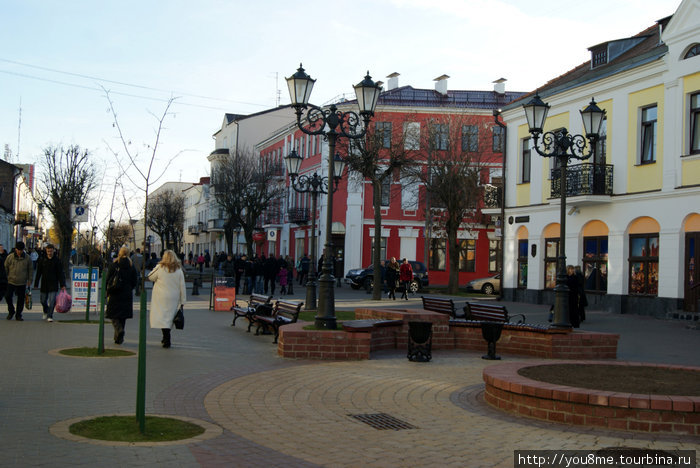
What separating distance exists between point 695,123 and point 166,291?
655 inches

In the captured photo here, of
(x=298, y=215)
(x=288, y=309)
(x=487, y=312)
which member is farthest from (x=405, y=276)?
(x=298, y=215)

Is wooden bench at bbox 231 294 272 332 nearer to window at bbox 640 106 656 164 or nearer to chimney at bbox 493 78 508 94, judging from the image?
window at bbox 640 106 656 164

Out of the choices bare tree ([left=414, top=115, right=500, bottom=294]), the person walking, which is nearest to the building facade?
bare tree ([left=414, top=115, right=500, bottom=294])

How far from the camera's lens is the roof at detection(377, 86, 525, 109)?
1925 inches

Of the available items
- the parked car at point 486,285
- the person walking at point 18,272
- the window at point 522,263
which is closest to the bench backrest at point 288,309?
the person walking at point 18,272

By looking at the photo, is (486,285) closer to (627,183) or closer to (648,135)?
(627,183)

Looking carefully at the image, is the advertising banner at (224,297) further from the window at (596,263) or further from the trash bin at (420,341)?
the window at (596,263)

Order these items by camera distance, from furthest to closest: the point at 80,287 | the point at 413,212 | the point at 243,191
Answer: the point at 243,191 → the point at 413,212 → the point at 80,287

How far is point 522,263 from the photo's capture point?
30.3 metres

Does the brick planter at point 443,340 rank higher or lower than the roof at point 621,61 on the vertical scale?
lower

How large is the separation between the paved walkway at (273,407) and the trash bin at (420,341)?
0.20 meters

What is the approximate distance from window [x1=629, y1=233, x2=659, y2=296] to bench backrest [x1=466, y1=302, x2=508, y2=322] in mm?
10590

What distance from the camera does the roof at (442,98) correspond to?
48906 mm

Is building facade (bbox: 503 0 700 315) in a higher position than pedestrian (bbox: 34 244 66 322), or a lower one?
higher
